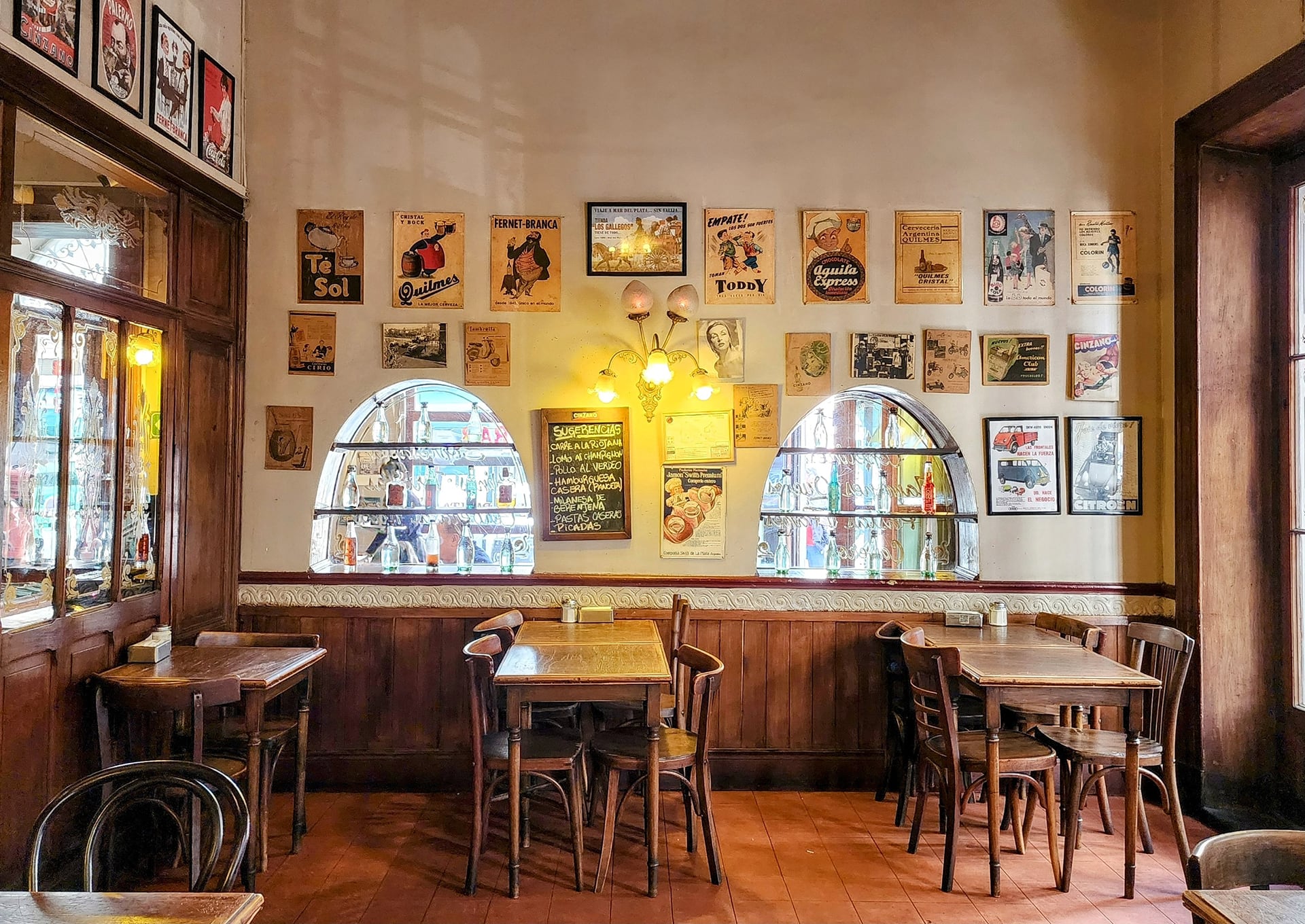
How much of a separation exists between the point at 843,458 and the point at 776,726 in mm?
1620

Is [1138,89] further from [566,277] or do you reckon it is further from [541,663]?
[541,663]

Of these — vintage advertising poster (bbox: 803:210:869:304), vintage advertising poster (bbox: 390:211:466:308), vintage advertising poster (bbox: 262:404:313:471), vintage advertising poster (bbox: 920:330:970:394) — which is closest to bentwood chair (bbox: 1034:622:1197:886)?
vintage advertising poster (bbox: 920:330:970:394)

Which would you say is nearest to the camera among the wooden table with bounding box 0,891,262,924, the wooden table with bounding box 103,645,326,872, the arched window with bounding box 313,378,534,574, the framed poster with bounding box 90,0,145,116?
the wooden table with bounding box 0,891,262,924

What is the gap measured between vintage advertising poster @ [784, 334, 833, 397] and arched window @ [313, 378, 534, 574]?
66.4 inches

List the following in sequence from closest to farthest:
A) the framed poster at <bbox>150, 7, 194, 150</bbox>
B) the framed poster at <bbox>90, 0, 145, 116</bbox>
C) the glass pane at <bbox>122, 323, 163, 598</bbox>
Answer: the framed poster at <bbox>90, 0, 145, 116</bbox> < the glass pane at <bbox>122, 323, 163, 598</bbox> < the framed poster at <bbox>150, 7, 194, 150</bbox>

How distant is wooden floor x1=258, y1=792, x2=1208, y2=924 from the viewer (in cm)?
316

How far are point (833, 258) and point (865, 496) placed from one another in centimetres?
143

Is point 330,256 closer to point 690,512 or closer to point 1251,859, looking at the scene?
point 690,512

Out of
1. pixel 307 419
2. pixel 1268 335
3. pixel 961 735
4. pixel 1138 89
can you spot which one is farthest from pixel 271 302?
pixel 1268 335

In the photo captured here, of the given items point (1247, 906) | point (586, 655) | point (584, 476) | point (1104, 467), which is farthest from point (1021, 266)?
point (1247, 906)

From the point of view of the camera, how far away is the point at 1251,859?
1830mm

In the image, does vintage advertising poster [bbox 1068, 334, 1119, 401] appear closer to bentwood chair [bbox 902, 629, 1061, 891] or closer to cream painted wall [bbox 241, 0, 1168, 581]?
cream painted wall [bbox 241, 0, 1168, 581]

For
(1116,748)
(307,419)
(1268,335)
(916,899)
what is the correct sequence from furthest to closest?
1. (307,419)
2. (1268,335)
3. (1116,748)
4. (916,899)

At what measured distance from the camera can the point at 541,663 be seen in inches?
135
